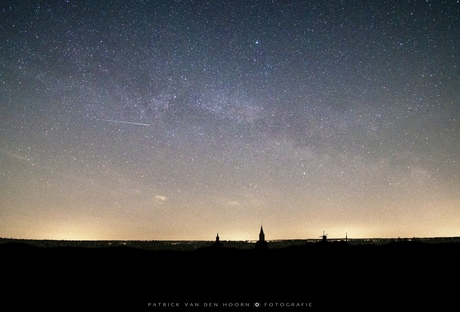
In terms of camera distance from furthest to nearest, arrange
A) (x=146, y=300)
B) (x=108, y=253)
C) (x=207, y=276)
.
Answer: (x=108, y=253), (x=207, y=276), (x=146, y=300)

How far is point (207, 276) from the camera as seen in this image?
13.4m

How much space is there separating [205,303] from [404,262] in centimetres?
1011

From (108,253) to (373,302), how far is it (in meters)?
14.1

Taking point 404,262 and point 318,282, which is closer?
point 318,282

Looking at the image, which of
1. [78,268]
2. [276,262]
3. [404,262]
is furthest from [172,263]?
[404,262]

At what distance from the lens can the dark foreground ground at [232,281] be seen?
10.6 m

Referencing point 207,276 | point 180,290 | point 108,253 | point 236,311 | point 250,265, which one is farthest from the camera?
point 108,253

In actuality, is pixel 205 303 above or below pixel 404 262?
below

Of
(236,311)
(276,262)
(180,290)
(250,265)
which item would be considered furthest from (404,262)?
(180,290)

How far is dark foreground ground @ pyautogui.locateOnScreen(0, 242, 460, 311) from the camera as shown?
10.6 meters

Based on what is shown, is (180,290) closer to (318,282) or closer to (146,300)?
(146,300)

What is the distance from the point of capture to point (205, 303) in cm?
1084

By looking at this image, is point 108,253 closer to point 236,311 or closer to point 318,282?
point 236,311

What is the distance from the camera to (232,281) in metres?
12.8
